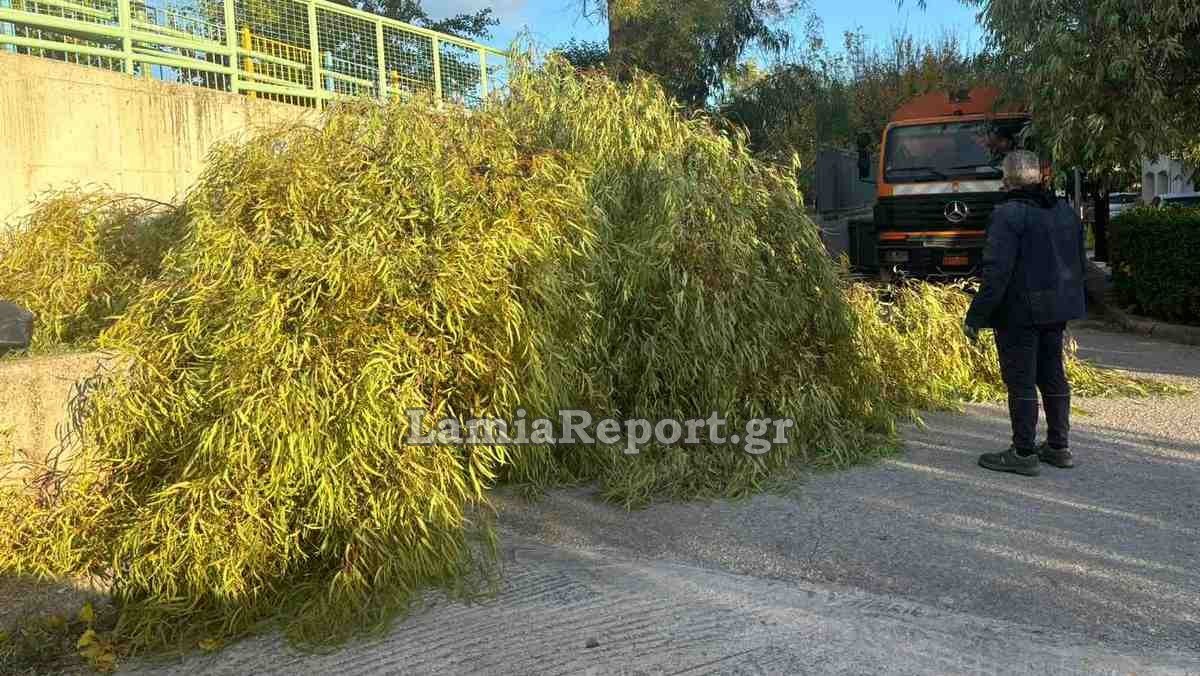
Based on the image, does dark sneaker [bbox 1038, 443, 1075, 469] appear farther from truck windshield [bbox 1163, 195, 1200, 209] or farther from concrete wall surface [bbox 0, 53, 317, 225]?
truck windshield [bbox 1163, 195, 1200, 209]

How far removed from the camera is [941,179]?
1173 centimetres

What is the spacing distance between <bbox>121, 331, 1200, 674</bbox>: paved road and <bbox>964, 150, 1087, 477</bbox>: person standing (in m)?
0.23

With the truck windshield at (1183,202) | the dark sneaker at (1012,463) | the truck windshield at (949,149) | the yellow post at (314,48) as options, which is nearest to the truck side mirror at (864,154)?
the truck windshield at (949,149)

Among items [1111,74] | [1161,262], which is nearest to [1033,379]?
[1111,74]

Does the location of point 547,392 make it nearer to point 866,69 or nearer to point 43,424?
point 43,424

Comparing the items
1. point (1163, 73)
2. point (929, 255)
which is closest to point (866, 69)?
point (929, 255)

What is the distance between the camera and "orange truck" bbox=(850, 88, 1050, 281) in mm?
11391

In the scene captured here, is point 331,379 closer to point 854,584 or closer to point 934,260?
point 854,584

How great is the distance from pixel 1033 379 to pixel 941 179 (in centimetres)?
748

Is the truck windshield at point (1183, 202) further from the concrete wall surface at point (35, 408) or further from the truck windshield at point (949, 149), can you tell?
the concrete wall surface at point (35, 408)

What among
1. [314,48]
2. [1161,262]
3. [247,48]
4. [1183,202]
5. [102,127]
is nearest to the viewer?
[102,127]

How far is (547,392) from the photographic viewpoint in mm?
4273

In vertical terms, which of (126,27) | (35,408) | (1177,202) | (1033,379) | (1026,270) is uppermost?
(126,27)

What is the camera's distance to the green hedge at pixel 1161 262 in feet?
32.3
